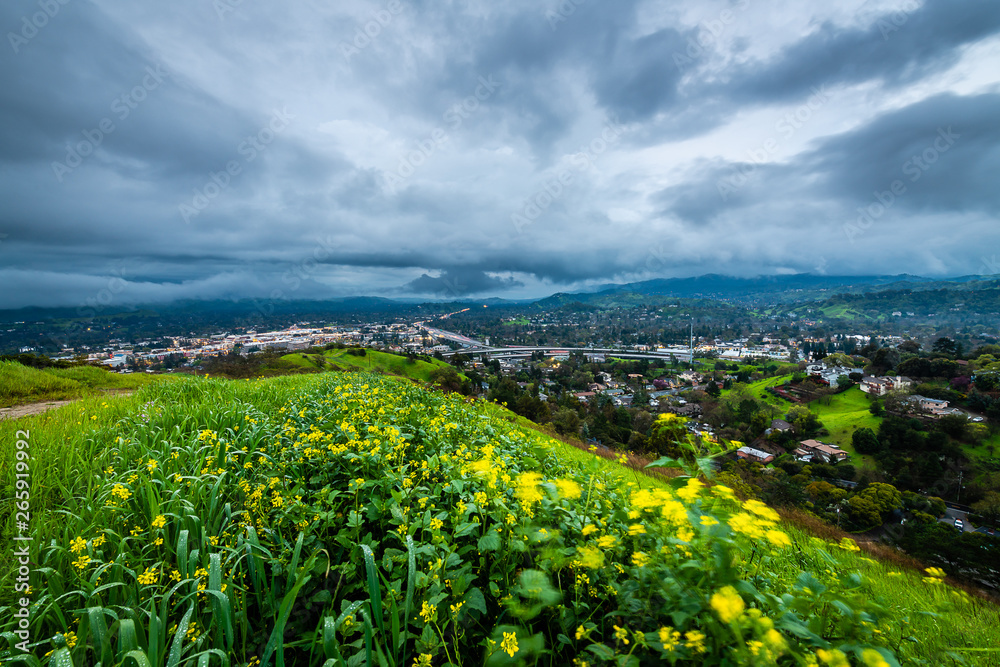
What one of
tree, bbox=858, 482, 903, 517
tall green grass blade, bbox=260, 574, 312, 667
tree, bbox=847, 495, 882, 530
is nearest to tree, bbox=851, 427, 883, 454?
tree, bbox=858, 482, 903, 517

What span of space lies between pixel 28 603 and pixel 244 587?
1201 millimetres

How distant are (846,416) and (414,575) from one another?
47.3 m

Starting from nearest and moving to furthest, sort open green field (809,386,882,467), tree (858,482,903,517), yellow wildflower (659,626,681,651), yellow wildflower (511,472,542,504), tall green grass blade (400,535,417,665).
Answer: yellow wildflower (659,626,681,651) → tall green grass blade (400,535,417,665) → yellow wildflower (511,472,542,504) → tree (858,482,903,517) → open green field (809,386,882,467)

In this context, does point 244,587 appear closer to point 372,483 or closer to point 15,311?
point 372,483

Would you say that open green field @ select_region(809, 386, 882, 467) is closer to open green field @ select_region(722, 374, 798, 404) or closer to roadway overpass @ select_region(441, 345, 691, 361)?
open green field @ select_region(722, 374, 798, 404)

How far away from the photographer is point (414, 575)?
1902mm

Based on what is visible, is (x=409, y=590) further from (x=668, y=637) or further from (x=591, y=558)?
(x=668, y=637)

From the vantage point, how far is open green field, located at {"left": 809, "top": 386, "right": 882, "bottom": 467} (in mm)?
26587

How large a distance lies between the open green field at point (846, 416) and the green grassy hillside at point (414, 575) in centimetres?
3179

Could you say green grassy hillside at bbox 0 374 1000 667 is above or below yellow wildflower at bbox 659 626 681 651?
below

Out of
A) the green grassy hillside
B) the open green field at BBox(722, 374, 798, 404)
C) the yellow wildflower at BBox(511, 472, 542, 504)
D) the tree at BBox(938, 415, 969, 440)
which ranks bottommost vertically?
the open green field at BBox(722, 374, 798, 404)

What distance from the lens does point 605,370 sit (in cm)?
7400

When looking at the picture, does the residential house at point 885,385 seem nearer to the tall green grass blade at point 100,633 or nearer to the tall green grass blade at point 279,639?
the tall green grass blade at point 279,639

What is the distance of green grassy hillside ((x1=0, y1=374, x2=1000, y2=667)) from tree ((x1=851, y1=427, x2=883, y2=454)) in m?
29.7
